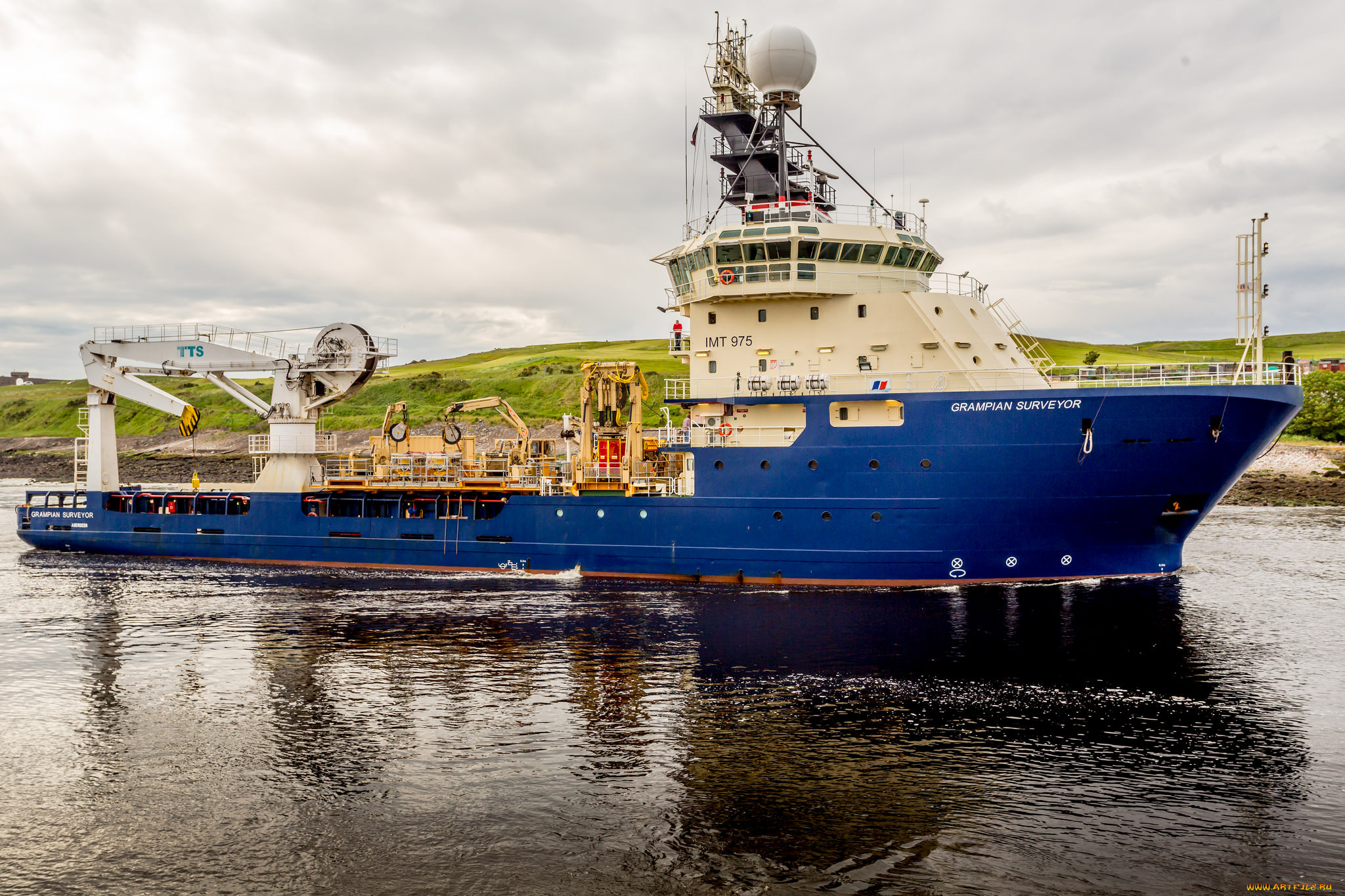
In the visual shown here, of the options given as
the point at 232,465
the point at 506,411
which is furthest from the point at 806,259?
the point at 232,465

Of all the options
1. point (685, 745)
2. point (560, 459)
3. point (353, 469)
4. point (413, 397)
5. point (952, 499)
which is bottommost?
point (685, 745)

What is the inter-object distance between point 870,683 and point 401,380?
86.1 meters

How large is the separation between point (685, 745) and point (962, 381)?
47.5ft

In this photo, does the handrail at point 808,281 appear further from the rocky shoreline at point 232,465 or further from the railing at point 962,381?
the rocky shoreline at point 232,465

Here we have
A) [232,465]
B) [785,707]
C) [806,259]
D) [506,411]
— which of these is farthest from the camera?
[232,465]

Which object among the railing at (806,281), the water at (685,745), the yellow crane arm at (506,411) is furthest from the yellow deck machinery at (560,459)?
the water at (685,745)

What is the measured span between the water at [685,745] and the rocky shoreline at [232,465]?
35357 millimetres

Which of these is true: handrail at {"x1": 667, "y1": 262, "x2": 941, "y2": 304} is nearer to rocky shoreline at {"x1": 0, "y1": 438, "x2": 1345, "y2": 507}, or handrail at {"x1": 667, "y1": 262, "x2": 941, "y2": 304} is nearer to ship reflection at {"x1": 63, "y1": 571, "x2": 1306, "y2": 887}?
ship reflection at {"x1": 63, "y1": 571, "x2": 1306, "y2": 887}

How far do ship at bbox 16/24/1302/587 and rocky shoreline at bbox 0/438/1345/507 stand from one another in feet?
89.1

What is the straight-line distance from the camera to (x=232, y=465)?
71875 mm

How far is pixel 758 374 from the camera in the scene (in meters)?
24.7

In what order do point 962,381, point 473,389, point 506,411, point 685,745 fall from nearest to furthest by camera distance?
point 685,745, point 962,381, point 506,411, point 473,389

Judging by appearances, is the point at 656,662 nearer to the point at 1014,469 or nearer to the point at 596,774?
the point at 596,774

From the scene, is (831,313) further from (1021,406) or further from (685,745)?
(685,745)
